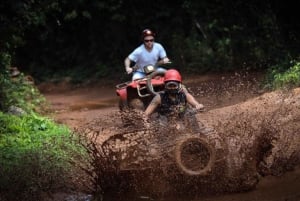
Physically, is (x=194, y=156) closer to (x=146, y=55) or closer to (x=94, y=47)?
(x=146, y=55)

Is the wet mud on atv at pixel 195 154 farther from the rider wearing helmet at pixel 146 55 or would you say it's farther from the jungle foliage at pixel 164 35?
the jungle foliage at pixel 164 35

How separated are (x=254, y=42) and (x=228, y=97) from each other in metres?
7.52

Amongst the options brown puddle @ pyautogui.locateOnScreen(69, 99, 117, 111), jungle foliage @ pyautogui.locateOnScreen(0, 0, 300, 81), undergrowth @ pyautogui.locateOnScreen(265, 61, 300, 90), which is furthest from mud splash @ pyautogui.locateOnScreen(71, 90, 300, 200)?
brown puddle @ pyautogui.locateOnScreen(69, 99, 117, 111)

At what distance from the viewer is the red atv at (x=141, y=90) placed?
913 centimetres

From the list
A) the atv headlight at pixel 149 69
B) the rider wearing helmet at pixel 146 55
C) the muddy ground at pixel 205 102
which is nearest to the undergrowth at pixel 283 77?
the muddy ground at pixel 205 102

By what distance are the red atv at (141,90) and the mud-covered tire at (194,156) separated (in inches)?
97.1

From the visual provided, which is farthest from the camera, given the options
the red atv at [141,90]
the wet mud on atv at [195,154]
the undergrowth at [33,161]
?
the red atv at [141,90]

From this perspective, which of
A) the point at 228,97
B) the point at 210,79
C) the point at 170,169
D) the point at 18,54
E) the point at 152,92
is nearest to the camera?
the point at 170,169

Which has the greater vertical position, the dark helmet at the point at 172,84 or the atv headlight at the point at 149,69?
the atv headlight at the point at 149,69

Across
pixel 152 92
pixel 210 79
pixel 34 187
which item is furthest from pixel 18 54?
pixel 34 187

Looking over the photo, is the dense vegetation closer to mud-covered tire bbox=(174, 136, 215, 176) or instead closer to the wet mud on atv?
the wet mud on atv

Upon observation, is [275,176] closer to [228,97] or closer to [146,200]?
Result: [146,200]

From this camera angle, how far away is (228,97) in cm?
1127

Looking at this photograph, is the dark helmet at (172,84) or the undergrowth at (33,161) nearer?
the undergrowth at (33,161)
